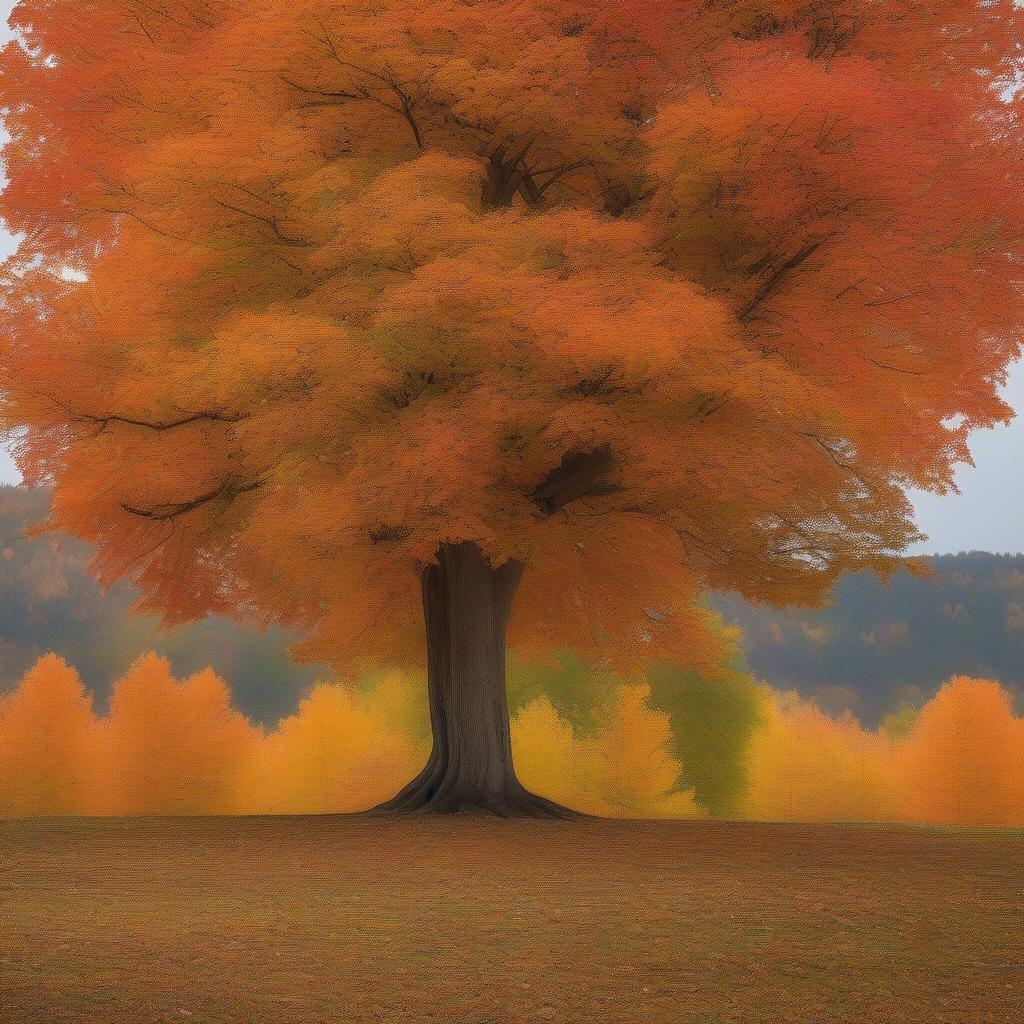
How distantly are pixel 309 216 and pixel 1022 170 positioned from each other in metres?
7.74

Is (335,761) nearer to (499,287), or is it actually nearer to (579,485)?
(579,485)

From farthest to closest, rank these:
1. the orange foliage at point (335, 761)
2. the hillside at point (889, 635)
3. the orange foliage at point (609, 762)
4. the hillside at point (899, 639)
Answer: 1. the hillside at point (899, 639)
2. the hillside at point (889, 635)
3. the orange foliage at point (335, 761)
4. the orange foliage at point (609, 762)

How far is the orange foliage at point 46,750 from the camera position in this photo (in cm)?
4472

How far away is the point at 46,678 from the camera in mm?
46000

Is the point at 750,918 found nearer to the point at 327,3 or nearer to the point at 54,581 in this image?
the point at 327,3

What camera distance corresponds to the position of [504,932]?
7.96m

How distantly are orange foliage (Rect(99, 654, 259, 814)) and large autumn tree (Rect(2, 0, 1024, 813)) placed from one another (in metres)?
28.1

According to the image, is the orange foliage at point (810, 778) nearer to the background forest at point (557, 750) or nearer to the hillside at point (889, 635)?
the background forest at point (557, 750)

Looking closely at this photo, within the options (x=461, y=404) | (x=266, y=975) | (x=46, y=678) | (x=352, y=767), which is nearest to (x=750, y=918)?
(x=266, y=975)

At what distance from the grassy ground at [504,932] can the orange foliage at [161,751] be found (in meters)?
32.9

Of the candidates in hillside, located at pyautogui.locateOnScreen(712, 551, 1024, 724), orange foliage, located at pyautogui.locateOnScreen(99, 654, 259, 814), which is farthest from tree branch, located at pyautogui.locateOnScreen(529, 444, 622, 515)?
hillside, located at pyautogui.locateOnScreen(712, 551, 1024, 724)

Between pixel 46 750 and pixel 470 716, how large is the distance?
3210 centimetres

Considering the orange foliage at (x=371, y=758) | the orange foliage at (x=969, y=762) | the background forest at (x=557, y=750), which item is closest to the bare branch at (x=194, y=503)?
the background forest at (x=557, y=750)

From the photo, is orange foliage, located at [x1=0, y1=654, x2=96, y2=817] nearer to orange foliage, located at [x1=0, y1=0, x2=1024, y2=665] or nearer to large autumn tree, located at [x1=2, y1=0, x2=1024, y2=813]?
large autumn tree, located at [x1=2, y1=0, x2=1024, y2=813]
